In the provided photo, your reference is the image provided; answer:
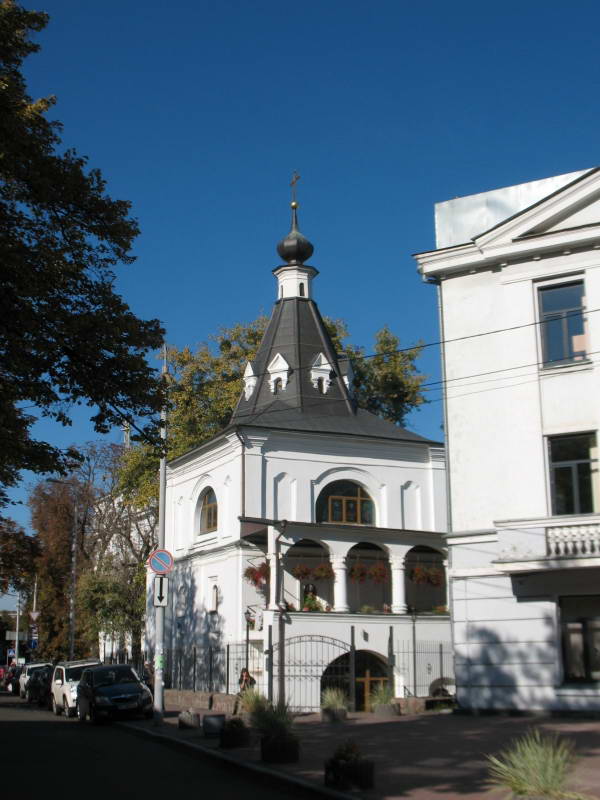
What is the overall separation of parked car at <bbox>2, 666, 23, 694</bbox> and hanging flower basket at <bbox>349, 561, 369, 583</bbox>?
2467 centimetres

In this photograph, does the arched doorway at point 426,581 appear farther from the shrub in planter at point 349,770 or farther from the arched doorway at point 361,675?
the shrub in planter at point 349,770

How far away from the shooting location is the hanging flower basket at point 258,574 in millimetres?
32781

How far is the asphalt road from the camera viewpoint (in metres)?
12.1

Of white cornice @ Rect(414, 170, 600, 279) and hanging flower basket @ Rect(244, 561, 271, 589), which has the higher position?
white cornice @ Rect(414, 170, 600, 279)

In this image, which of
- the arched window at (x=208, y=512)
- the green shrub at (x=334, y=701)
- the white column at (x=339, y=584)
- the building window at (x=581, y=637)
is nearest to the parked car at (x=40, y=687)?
the arched window at (x=208, y=512)

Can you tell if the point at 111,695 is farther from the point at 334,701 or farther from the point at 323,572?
the point at 323,572

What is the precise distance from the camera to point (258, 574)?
32.8m

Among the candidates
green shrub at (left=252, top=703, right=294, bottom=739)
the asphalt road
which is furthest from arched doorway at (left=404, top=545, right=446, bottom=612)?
green shrub at (left=252, top=703, right=294, bottom=739)

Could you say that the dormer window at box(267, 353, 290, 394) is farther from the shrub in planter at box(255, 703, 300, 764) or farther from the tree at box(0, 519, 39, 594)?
the shrub in planter at box(255, 703, 300, 764)

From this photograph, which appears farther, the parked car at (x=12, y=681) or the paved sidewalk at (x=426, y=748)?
the parked car at (x=12, y=681)

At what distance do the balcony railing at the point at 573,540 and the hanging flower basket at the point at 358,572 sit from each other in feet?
46.0

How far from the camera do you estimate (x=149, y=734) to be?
68.1 ft

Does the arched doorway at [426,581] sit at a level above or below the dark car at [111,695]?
above

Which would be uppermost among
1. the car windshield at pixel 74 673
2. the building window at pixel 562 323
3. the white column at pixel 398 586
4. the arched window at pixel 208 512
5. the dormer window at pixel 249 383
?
the dormer window at pixel 249 383
